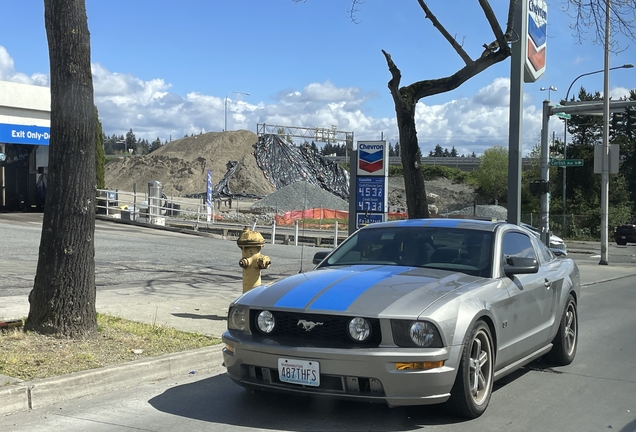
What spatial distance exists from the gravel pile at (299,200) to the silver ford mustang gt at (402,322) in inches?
2194

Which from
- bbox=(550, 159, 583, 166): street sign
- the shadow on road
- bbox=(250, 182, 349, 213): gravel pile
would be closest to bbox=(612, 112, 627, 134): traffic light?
bbox=(550, 159, 583, 166): street sign

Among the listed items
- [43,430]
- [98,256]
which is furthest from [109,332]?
[98,256]

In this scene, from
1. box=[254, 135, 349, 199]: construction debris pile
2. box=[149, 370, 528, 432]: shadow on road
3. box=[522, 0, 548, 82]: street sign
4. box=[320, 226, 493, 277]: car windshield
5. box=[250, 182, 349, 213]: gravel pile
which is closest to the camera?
box=[149, 370, 528, 432]: shadow on road

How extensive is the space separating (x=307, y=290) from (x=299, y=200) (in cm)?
5981

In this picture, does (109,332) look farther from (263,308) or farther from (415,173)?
(415,173)

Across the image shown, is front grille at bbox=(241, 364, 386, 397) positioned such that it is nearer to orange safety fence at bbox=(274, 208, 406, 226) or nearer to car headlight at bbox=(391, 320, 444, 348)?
car headlight at bbox=(391, 320, 444, 348)

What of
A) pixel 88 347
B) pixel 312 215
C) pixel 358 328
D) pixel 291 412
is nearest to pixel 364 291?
pixel 358 328

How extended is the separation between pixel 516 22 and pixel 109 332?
12815 mm

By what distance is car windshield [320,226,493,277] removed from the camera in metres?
6.45

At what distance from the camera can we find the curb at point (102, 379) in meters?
5.81

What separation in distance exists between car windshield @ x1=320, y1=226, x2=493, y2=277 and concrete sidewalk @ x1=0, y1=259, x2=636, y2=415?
6.21ft

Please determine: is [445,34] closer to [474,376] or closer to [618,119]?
[474,376]

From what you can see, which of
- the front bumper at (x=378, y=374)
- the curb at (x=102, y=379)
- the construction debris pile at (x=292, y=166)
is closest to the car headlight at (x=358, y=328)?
the front bumper at (x=378, y=374)

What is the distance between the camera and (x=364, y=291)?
550 cm
